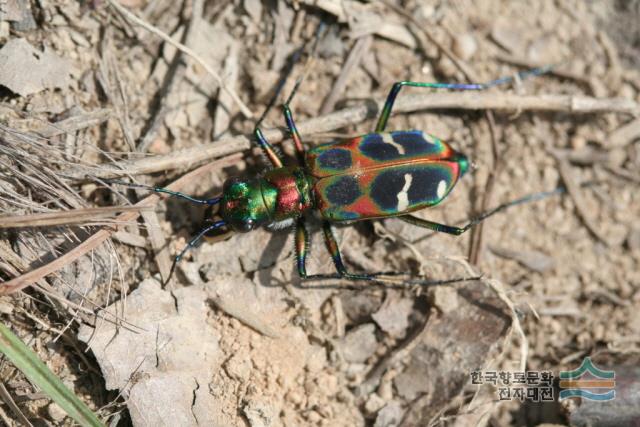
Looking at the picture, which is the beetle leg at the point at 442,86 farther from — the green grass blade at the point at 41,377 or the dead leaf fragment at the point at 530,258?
the green grass blade at the point at 41,377

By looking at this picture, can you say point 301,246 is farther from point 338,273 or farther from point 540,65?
point 540,65

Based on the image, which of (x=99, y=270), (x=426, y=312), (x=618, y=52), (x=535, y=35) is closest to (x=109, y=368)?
(x=99, y=270)

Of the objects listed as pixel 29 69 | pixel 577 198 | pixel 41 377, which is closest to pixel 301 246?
pixel 41 377

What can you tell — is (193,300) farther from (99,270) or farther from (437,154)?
(437,154)

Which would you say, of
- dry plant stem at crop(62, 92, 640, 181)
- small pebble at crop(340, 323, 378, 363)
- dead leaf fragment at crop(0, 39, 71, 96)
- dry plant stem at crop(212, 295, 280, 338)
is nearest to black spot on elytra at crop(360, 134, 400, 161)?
dry plant stem at crop(62, 92, 640, 181)

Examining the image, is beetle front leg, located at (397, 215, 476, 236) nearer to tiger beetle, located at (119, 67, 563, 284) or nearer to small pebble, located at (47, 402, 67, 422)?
tiger beetle, located at (119, 67, 563, 284)
